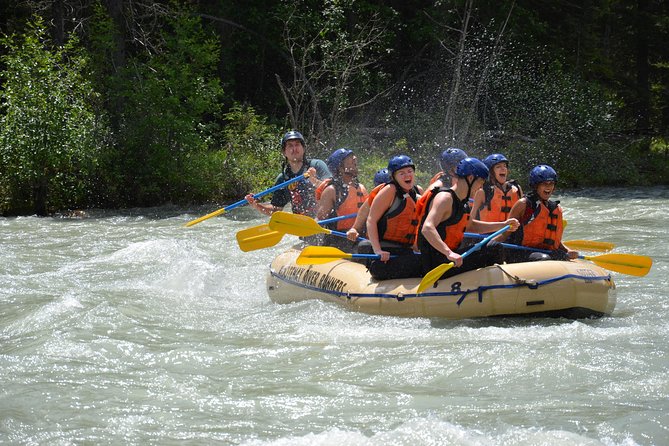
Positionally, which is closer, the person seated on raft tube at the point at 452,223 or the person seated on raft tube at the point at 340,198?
the person seated on raft tube at the point at 452,223

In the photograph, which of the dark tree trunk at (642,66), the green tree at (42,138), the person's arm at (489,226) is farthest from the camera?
the dark tree trunk at (642,66)

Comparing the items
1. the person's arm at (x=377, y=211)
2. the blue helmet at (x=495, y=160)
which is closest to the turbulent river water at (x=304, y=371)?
the person's arm at (x=377, y=211)

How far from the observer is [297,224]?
7051mm

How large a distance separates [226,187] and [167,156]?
102 centimetres

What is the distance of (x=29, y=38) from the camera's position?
41.9ft

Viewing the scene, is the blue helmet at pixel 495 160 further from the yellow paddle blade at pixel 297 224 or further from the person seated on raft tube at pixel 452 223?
the yellow paddle blade at pixel 297 224

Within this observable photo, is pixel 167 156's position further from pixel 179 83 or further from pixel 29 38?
pixel 29 38

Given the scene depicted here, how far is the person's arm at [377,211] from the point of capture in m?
6.33

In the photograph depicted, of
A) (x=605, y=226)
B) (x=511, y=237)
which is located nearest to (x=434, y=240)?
(x=511, y=237)

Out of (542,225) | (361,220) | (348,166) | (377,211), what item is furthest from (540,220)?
(348,166)

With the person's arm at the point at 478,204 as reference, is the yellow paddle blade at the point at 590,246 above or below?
below

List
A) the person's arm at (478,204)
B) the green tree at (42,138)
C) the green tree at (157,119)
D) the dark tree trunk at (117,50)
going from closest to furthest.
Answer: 1. the person's arm at (478,204)
2. the green tree at (42,138)
3. the green tree at (157,119)
4. the dark tree trunk at (117,50)

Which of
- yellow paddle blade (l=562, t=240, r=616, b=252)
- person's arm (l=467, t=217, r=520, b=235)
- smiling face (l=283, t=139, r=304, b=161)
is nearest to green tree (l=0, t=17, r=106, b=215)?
smiling face (l=283, t=139, r=304, b=161)

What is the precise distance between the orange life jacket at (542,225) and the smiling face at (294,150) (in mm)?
2184
